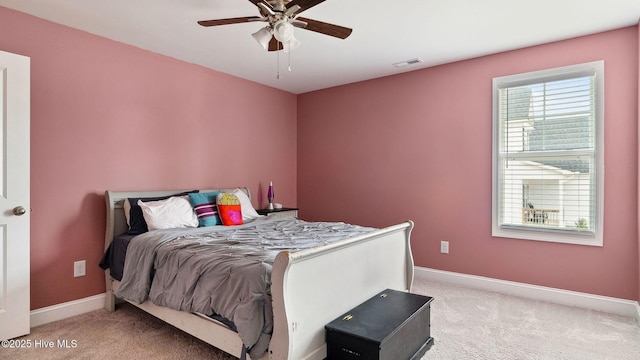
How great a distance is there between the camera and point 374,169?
445 centimetres

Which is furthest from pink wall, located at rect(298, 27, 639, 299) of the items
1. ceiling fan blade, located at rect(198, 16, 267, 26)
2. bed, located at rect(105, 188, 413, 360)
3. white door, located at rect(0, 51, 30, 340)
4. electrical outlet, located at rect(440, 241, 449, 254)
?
white door, located at rect(0, 51, 30, 340)

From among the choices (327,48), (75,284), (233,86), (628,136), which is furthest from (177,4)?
(628,136)

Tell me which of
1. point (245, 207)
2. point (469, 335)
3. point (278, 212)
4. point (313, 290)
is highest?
point (245, 207)

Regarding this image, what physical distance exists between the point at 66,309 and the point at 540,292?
13.8 ft

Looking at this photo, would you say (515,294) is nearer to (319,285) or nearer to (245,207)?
(319,285)

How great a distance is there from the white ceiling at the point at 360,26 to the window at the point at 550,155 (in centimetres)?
43

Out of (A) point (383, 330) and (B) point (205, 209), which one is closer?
(A) point (383, 330)

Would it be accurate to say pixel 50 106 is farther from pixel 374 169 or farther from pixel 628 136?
pixel 628 136

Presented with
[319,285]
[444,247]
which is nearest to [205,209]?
[319,285]

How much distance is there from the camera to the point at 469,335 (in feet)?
8.40

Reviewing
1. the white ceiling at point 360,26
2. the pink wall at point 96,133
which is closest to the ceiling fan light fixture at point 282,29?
the white ceiling at point 360,26

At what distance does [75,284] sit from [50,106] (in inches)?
58.9

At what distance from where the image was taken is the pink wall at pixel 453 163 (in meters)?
2.96

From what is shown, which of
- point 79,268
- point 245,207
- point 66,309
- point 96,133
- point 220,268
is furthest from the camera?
point 245,207
